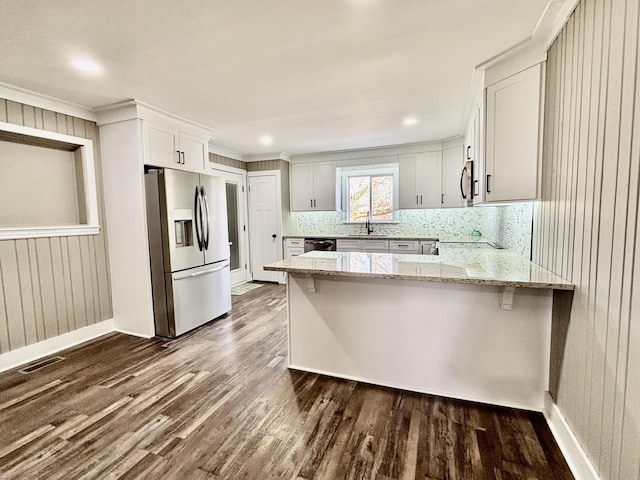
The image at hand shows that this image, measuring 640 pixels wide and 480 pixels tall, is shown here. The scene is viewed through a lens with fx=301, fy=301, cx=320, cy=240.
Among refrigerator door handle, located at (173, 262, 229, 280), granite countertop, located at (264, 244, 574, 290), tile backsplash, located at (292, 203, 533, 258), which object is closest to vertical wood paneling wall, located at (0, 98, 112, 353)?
refrigerator door handle, located at (173, 262, 229, 280)

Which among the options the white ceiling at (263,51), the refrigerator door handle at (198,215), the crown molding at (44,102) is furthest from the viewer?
the refrigerator door handle at (198,215)

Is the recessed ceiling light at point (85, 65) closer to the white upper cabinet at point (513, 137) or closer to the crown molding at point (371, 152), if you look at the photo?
the white upper cabinet at point (513, 137)

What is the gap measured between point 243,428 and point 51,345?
2.41 meters

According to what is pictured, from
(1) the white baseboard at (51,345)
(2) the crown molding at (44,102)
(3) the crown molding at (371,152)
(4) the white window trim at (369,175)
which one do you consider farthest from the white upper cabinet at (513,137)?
(1) the white baseboard at (51,345)

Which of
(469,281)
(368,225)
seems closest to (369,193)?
(368,225)

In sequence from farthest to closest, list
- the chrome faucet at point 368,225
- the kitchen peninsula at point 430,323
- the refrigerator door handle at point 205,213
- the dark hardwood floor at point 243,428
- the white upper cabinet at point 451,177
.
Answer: the chrome faucet at point 368,225 < the white upper cabinet at point 451,177 < the refrigerator door handle at point 205,213 < the kitchen peninsula at point 430,323 < the dark hardwood floor at point 243,428

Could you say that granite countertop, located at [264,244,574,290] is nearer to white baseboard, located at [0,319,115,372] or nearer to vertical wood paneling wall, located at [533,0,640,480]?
vertical wood paneling wall, located at [533,0,640,480]

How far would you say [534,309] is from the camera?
1.91 meters

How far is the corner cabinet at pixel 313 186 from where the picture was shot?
5.51 meters

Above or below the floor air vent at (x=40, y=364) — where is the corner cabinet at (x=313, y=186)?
above

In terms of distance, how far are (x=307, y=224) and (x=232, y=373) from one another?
385 centimetres

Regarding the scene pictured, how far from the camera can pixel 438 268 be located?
208 centimetres

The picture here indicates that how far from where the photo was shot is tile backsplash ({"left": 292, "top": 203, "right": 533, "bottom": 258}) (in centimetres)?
273

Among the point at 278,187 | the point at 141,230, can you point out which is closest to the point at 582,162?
the point at 141,230
